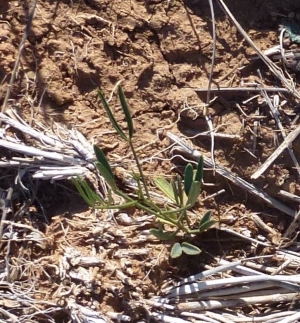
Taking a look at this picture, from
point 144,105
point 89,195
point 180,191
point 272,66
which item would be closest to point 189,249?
point 180,191

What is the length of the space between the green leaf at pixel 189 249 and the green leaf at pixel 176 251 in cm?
1

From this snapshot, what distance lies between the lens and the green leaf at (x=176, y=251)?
7.11 ft

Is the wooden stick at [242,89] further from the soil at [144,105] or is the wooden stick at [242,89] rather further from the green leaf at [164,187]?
the green leaf at [164,187]

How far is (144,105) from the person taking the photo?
2.38 metres

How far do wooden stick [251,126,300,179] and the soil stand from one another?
23 mm

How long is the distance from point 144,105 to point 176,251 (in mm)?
501

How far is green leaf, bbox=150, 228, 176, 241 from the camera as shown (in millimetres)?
2137

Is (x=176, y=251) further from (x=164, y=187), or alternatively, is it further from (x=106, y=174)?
(x=106, y=174)

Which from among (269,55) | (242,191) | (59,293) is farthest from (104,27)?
(59,293)

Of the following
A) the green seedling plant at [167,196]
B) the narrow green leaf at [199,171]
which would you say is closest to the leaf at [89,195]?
the green seedling plant at [167,196]

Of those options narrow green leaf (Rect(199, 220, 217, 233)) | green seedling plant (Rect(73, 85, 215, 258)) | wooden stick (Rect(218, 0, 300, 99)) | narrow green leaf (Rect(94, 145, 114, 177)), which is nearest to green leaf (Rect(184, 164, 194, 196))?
green seedling plant (Rect(73, 85, 215, 258))

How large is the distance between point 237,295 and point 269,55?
0.77m

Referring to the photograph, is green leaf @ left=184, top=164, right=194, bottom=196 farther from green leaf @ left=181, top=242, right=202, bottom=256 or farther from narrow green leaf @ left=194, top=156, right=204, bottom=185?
green leaf @ left=181, top=242, right=202, bottom=256

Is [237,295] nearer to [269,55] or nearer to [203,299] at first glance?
[203,299]
